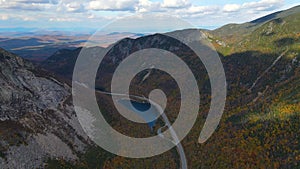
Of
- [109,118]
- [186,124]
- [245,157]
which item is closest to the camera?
[245,157]

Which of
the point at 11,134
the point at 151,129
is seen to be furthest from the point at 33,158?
the point at 151,129

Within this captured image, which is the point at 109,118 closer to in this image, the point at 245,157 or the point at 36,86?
the point at 36,86

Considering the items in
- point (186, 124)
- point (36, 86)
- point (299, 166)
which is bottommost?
point (186, 124)

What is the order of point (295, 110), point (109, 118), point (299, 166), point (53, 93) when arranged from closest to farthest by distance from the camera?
point (299, 166)
point (295, 110)
point (53, 93)
point (109, 118)

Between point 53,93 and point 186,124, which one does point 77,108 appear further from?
point 186,124

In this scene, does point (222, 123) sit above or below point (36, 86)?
below

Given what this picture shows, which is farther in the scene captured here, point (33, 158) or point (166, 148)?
point (166, 148)
